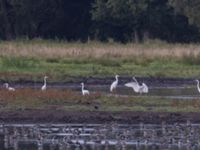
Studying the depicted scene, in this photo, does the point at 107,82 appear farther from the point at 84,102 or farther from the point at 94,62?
the point at 84,102

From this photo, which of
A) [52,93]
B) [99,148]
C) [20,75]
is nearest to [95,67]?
[20,75]

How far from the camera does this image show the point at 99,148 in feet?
68.5

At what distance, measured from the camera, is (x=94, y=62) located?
143ft

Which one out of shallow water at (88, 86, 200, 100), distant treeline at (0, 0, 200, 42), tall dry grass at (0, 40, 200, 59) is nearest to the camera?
shallow water at (88, 86, 200, 100)

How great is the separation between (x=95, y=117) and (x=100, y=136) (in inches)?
149

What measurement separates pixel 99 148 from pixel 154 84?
16.7 meters

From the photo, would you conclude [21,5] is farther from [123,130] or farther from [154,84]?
[123,130]

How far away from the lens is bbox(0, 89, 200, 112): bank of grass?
90.6 ft

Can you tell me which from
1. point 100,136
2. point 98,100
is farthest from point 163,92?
point 100,136

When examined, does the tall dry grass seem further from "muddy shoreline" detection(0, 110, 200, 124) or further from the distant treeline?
"muddy shoreline" detection(0, 110, 200, 124)

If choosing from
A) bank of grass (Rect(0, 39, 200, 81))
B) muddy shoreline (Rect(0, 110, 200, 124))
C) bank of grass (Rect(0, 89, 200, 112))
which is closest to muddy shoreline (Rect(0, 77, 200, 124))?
muddy shoreline (Rect(0, 110, 200, 124))

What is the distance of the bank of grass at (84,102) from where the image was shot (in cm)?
2762

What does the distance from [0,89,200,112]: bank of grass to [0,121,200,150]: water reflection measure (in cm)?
246

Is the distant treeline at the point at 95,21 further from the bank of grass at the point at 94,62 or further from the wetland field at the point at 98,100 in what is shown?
the wetland field at the point at 98,100
